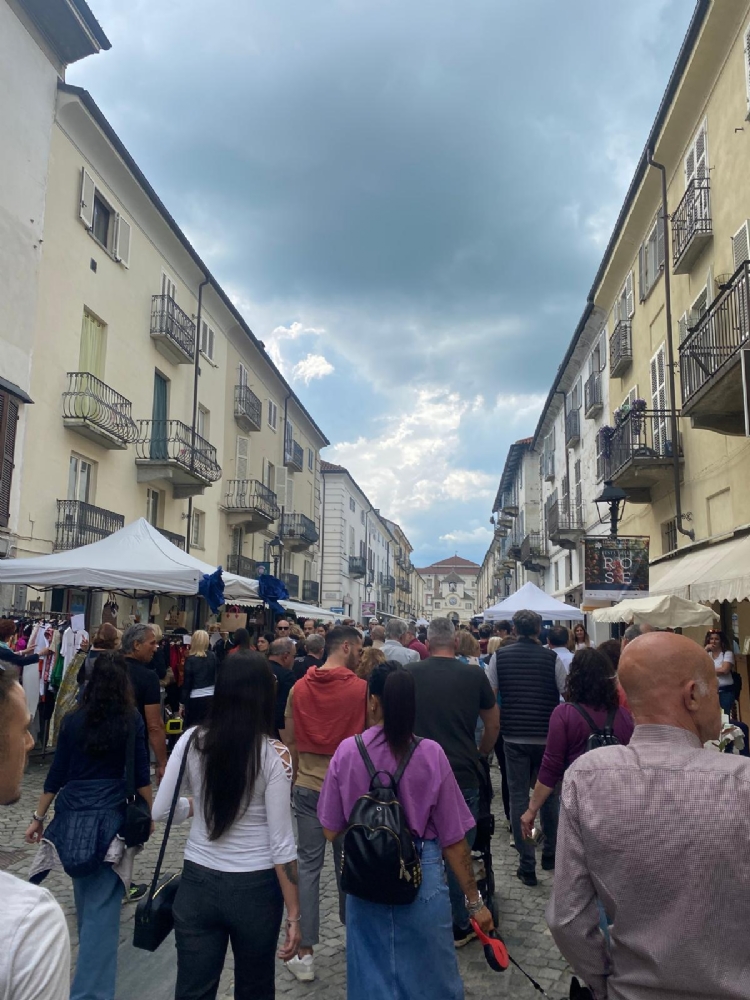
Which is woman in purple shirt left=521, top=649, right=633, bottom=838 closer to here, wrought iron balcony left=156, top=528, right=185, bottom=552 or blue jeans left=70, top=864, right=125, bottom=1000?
blue jeans left=70, top=864, right=125, bottom=1000

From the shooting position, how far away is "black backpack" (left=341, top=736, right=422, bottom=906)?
118 inches

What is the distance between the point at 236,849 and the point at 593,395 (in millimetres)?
22070

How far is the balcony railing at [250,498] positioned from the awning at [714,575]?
56.5 ft

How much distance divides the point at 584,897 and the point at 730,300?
11.0 m

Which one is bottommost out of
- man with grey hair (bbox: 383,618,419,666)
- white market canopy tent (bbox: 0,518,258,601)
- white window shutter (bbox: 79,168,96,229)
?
man with grey hair (bbox: 383,618,419,666)

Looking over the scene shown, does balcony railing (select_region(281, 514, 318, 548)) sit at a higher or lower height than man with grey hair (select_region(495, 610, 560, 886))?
higher

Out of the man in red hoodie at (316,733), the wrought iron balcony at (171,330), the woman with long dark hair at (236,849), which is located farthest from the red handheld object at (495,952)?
the wrought iron balcony at (171,330)

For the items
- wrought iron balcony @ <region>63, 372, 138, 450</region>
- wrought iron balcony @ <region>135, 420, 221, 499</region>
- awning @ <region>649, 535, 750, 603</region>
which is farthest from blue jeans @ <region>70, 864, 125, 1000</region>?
wrought iron balcony @ <region>135, 420, 221, 499</region>

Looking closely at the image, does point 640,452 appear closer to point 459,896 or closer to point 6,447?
point 6,447

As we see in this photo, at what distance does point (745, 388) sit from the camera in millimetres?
9602

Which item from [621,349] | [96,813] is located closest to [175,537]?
[621,349]

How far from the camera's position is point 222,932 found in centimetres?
315

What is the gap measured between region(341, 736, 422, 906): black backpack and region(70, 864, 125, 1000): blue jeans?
54.8 inches

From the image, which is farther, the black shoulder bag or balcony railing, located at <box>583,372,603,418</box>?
balcony railing, located at <box>583,372,603,418</box>
